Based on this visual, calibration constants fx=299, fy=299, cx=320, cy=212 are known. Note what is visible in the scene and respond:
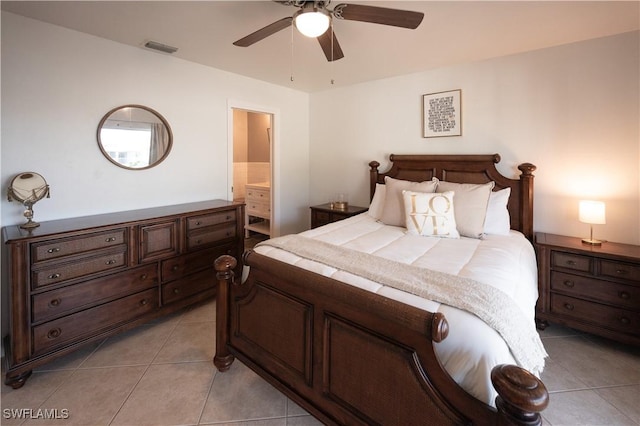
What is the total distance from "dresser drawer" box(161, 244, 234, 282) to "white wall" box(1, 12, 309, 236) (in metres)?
0.71

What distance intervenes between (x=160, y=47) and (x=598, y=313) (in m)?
4.28

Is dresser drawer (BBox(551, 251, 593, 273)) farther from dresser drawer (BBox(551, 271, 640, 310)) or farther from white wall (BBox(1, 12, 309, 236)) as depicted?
white wall (BBox(1, 12, 309, 236))

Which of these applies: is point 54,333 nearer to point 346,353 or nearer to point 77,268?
point 77,268

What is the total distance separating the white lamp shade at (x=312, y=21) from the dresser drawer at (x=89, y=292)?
217cm

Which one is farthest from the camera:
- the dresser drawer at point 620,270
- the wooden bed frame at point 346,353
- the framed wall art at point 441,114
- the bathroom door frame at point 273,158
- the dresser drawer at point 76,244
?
the bathroom door frame at point 273,158

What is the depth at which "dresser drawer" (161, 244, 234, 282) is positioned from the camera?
2628 millimetres

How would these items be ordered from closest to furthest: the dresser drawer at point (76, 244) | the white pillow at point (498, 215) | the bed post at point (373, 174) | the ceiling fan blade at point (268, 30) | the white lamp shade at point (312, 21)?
the white lamp shade at point (312, 21), the ceiling fan blade at point (268, 30), the dresser drawer at point (76, 244), the white pillow at point (498, 215), the bed post at point (373, 174)

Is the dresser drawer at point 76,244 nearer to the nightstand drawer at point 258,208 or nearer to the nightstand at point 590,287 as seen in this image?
the nightstand drawer at point 258,208

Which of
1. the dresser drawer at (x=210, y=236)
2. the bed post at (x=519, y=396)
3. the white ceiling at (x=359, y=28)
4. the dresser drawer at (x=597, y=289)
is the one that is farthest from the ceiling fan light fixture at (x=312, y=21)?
the dresser drawer at (x=597, y=289)

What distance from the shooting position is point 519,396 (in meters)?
0.84

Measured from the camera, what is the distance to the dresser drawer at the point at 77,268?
1942mm

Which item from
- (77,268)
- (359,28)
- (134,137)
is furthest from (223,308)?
(359,28)

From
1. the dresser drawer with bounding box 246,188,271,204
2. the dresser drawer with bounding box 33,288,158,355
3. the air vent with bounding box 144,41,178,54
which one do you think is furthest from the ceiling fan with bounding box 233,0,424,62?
the dresser drawer with bounding box 246,188,271,204

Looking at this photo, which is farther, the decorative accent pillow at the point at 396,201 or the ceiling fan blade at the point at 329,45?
the decorative accent pillow at the point at 396,201
